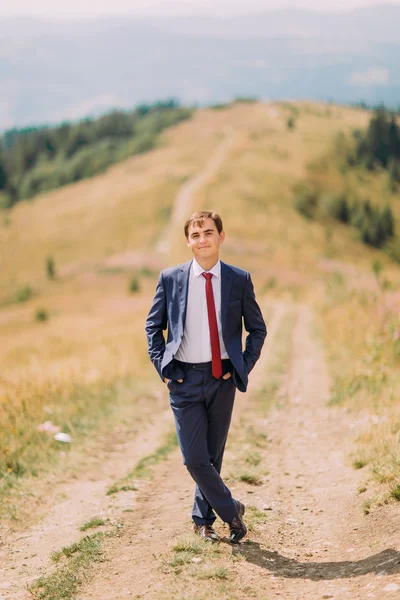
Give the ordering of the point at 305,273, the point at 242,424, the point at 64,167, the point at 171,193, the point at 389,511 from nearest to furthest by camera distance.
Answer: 1. the point at 389,511
2. the point at 242,424
3. the point at 305,273
4. the point at 171,193
5. the point at 64,167

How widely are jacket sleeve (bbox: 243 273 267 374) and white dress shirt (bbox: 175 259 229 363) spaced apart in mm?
195

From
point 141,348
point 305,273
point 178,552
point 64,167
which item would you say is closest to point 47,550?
point 178,552

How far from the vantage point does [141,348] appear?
15.4m

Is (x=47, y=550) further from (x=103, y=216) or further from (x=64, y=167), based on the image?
(x=64, y=167)

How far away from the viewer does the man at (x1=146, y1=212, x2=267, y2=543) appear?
474cm

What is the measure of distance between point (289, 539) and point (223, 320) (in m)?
1.85

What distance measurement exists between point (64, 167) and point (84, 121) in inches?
1263

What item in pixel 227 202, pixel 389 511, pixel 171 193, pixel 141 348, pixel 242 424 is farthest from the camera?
pixel 171 193

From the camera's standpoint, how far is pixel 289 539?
5.17m

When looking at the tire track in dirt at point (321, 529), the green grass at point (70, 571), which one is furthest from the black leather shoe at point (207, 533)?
the green grass at point (70, 571)

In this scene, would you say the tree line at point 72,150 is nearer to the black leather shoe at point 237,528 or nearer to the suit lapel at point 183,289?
the suit lapel at point 183,289

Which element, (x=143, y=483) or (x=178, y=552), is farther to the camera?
(x=143, y=483)

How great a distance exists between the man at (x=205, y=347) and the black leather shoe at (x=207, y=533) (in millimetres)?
11

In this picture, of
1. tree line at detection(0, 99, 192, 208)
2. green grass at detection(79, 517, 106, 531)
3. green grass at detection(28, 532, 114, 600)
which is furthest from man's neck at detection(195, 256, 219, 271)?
tree line at detection(0, 99, 192, 208)
